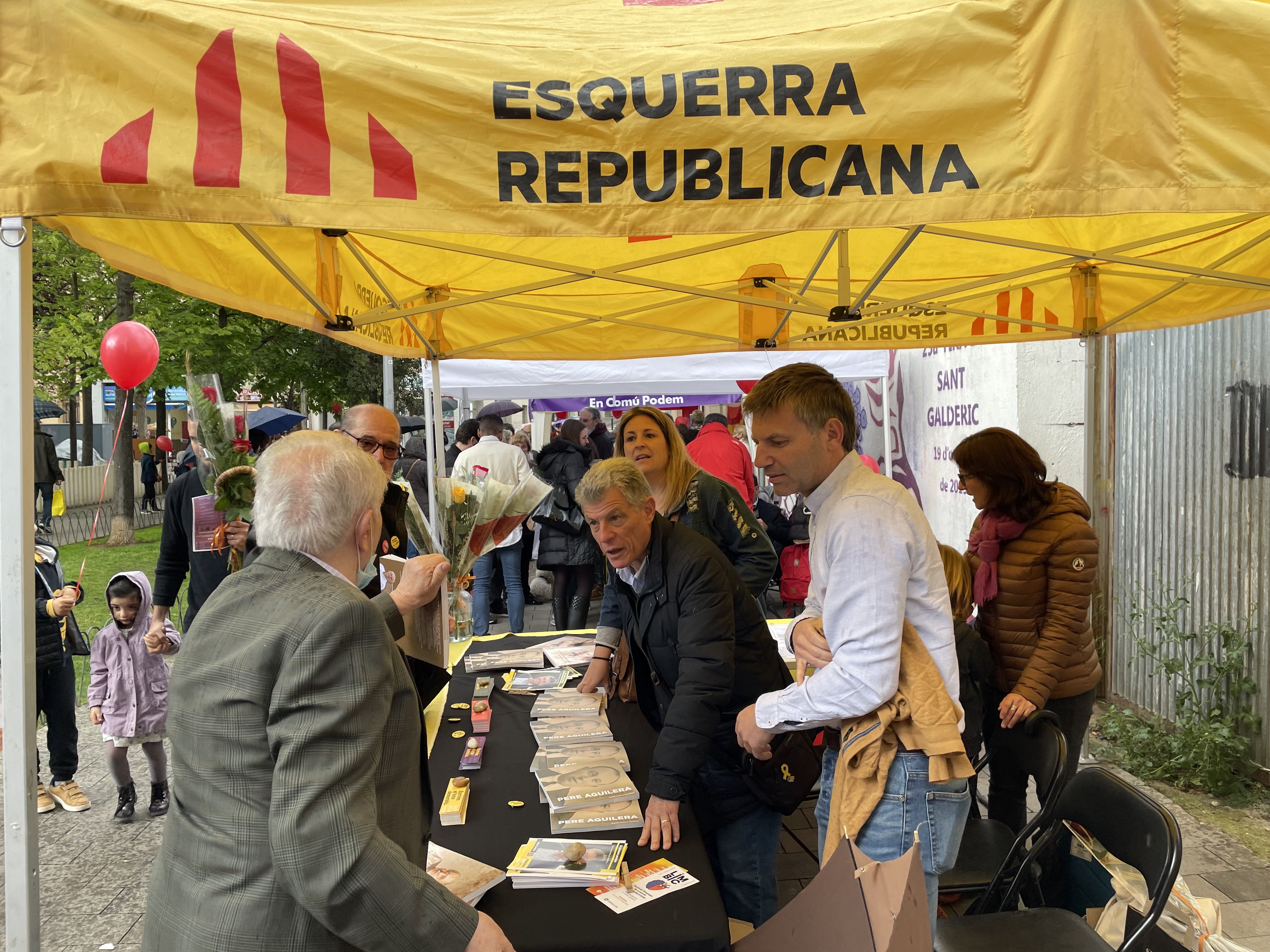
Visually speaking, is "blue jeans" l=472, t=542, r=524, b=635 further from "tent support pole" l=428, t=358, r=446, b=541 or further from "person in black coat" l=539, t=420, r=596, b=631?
"tent support pole" l=428, t=358, r=446, b=541

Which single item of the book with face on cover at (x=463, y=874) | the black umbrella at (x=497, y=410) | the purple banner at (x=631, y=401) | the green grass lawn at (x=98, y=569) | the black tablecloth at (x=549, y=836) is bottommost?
the green grass lawn at (x=98, y=569)

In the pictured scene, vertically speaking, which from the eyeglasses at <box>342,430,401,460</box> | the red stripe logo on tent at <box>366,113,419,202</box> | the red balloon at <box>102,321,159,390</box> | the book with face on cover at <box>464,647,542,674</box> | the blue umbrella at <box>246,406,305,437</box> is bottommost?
the book with face on cover at <box>464,647,542,674</box>

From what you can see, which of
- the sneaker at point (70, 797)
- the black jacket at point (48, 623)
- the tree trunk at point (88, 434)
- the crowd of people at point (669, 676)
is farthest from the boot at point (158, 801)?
the tree trunk at point (88, 434)

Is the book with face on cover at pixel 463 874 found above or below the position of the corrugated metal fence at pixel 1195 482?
below

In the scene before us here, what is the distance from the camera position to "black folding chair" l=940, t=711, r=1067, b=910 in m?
2.54

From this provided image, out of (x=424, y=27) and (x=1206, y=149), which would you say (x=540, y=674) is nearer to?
(x=424, y=27)

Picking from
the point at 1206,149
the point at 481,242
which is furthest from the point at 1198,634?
the point at 481,242

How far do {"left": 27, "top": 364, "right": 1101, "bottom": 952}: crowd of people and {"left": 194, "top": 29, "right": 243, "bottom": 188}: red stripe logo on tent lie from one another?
0.50 metres

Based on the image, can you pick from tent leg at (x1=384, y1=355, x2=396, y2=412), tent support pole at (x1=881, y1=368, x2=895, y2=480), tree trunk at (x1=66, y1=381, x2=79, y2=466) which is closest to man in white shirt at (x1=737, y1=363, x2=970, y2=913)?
tent support pole at (x1=881, y1=368, x2=895, y2=480)

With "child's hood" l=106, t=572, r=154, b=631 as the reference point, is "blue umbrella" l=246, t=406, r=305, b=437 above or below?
above

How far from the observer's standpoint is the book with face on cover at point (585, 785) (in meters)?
2.18

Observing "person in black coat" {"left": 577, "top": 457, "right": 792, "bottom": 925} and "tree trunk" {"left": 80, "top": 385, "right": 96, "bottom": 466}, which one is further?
"tree trunk" {"left": 80, "top": 385, "right": 96, "bottom": 466}

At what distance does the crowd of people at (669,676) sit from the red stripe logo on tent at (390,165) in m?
0.48

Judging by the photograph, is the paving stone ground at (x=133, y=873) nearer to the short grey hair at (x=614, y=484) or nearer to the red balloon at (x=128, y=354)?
the short grey hair at (x=614, y=484)
